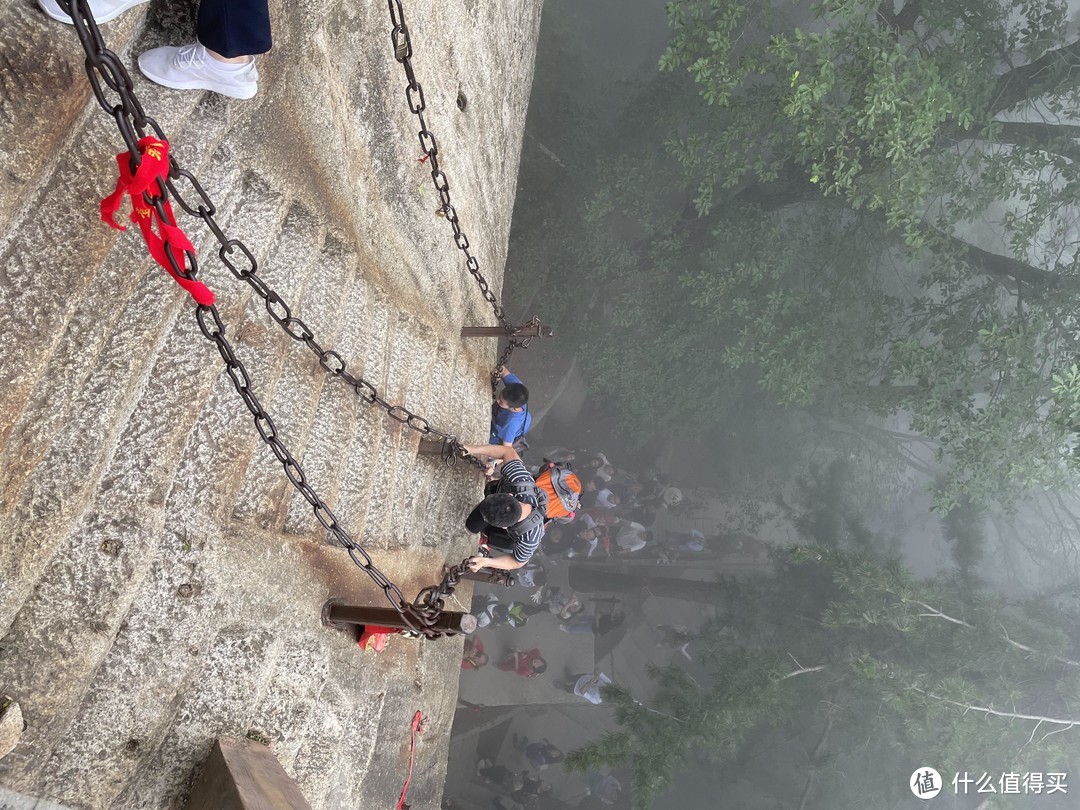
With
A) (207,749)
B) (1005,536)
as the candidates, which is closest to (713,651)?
(1005,536)

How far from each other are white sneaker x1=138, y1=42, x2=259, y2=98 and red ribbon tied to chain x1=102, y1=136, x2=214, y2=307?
22.4 inches

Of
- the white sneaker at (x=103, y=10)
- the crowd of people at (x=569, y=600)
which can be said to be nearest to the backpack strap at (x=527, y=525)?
the white sneaker at (x=103, y=10)

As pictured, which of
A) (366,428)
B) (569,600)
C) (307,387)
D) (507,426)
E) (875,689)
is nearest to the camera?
(307,387)

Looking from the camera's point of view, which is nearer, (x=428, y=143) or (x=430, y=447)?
(x=430, y=447)

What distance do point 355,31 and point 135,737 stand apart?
8.99ft

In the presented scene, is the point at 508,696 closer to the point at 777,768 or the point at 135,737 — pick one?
the point at 777,768

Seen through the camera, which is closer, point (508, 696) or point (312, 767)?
point (312, 767)

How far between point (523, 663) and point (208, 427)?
6.50m

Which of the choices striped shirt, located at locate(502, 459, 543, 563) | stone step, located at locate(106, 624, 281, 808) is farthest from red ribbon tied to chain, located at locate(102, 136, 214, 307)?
striped shirt, located at locate(502, 459, 543, 563)

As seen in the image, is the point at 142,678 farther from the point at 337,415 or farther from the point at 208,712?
the point at 337,415

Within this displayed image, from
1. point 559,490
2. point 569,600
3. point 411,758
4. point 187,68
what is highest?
point 569,600

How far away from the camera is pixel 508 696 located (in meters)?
7.92
